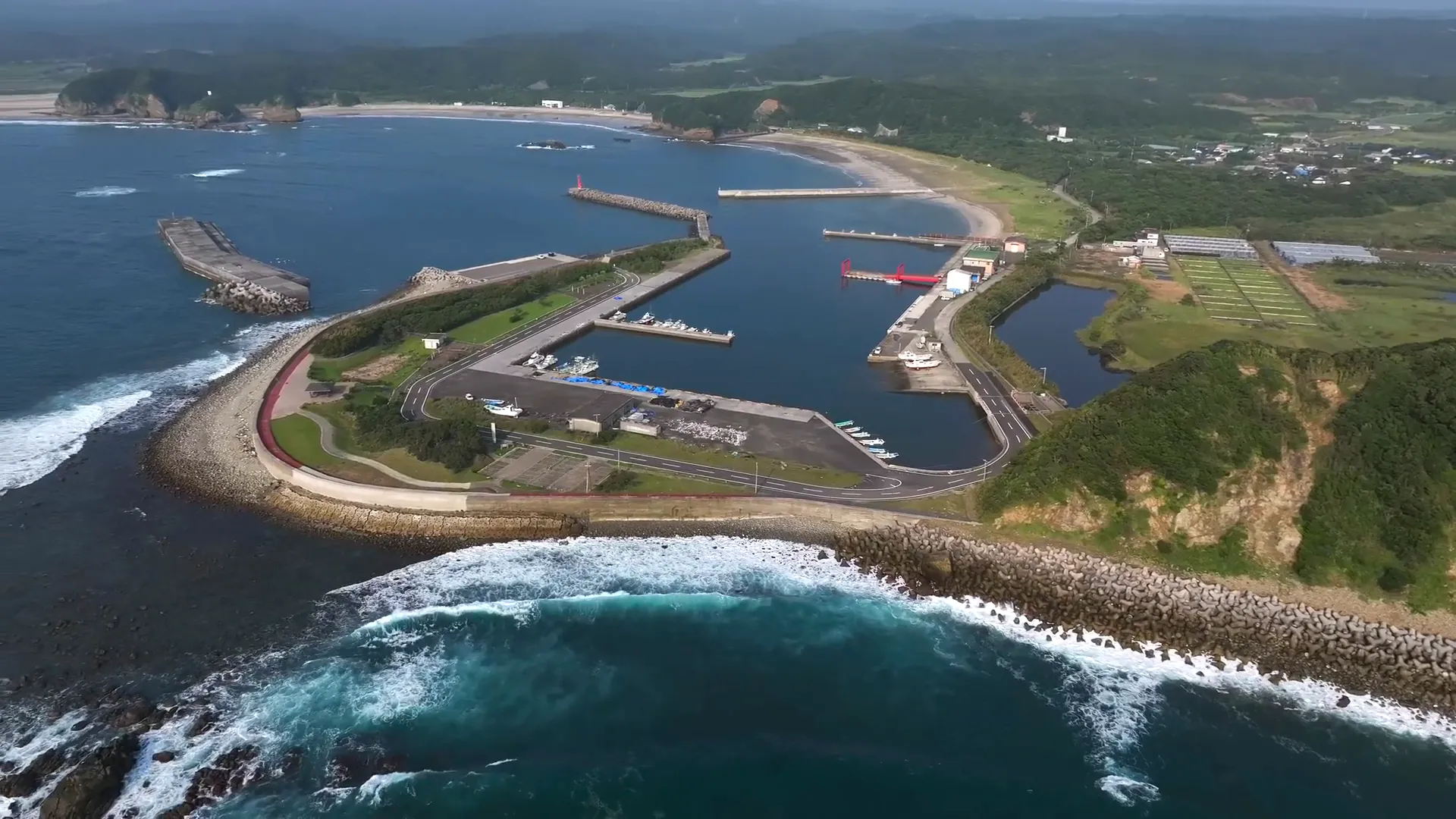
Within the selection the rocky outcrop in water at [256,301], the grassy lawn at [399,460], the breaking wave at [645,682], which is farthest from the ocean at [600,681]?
the rocky outcrop in water at [256,301]

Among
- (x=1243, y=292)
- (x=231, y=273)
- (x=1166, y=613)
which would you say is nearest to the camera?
(x=1166, y=613)

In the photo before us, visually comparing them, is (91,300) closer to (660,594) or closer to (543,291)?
(543,291)

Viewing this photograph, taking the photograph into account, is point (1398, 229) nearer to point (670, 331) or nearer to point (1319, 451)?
point (1319, 451)

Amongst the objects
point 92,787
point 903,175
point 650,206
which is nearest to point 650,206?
point 650,206

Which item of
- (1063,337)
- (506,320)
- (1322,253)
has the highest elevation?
(1322,253)

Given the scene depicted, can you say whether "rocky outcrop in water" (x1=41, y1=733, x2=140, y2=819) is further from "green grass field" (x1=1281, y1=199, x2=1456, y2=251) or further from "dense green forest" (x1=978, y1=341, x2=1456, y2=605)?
"green grass field" (x1=1281, y1=199, x2=1456, y2=251)

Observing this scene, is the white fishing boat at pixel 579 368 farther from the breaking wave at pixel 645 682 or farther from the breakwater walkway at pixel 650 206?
the breakwater walkway at pixel 650 206

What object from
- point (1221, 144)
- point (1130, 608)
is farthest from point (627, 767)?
point (1221, 144)
